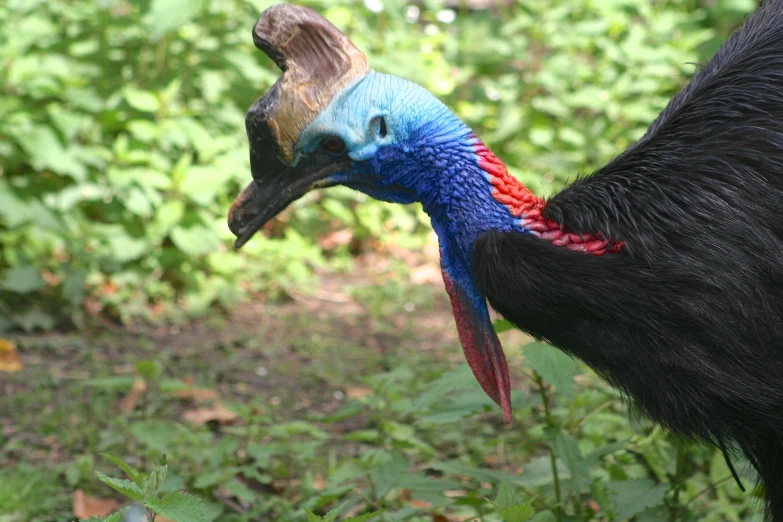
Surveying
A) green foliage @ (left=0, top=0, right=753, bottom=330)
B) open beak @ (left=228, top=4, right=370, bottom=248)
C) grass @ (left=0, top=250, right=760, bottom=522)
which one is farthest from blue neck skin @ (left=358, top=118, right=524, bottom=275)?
green foliage @ (left=0, top=0, right=753, bottom=330)

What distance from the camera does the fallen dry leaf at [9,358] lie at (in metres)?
3.81

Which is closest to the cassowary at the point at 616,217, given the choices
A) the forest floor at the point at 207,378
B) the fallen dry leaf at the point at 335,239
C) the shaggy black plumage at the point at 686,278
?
the shaggy black plumage at the point at 686,278

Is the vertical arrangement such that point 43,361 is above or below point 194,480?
above

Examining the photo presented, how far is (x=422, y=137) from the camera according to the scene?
2068 millimetres

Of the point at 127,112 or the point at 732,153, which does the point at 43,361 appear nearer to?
the point at 127,112

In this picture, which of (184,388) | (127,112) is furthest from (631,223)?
(127,112)

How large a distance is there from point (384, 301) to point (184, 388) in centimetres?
212

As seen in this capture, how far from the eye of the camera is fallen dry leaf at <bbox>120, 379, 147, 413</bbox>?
139 inches

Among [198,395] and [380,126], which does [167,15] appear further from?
[380,126]

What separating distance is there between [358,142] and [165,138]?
2617 mm

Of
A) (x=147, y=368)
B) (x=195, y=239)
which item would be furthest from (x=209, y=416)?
(x=195, y=239)

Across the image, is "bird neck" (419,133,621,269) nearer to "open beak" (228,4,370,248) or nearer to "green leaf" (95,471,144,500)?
"open beak" (228,4,370,248)

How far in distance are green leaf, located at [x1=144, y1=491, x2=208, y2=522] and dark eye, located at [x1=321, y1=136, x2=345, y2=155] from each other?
745 mm

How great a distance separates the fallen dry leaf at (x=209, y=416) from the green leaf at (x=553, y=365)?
148 centimetres
